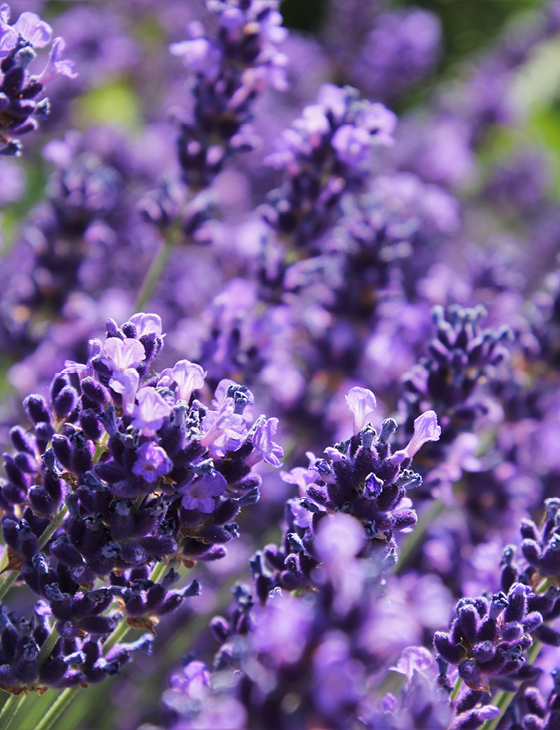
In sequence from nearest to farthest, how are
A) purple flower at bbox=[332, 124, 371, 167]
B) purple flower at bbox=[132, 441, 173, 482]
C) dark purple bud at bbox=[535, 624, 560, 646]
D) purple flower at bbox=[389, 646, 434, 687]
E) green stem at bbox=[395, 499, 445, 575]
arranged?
purple flower at bbox=[132, 441, 173, 482] < purple flower at bbox=[389, 646, 434, 687] < dark purple bud at bbox=[535, 624, 560, 646] < purple flower at bbox=[332, 124, 371, 167] < green stem at bbox=[395, 499, 445, 575]

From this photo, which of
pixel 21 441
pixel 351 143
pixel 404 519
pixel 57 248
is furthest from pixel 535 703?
pixel 57 248

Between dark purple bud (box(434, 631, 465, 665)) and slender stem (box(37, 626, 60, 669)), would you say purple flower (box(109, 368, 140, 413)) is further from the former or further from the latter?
dark purple bud (box(434, 631, 465, 665))

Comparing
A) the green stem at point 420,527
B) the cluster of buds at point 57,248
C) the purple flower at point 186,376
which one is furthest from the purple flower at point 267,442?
the cluster of buds at point 57,248

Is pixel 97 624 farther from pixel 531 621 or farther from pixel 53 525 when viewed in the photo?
pixel 531 621

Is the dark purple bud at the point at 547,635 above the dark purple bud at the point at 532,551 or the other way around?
the other way around

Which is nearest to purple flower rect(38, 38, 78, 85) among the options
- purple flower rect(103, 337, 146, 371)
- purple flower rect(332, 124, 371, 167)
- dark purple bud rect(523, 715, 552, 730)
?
purple flower rect(103, 337, 146, 371)

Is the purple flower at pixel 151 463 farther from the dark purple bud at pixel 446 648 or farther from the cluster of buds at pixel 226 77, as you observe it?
the cluster of buds at pixel 226 77
